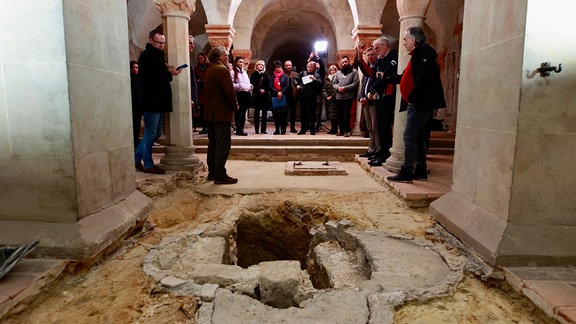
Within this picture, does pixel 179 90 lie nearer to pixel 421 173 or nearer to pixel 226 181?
pixel 226 181

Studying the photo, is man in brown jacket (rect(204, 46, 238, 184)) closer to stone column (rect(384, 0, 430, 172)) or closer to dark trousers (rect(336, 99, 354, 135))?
stone column (rect(384, 0, 430, 172))

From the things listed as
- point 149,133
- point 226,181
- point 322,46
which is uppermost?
point 322,46

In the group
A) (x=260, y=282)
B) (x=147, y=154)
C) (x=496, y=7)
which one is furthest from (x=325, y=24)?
(x=260, y=282)

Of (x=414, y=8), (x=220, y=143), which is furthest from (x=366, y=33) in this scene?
(x=220, y=143)

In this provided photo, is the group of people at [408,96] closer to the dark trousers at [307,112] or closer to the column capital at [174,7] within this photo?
the column capital at [174,7]

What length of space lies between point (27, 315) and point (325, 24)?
51.1 feet

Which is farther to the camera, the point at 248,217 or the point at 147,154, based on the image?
the point at 147,154

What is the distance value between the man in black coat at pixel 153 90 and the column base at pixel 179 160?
32cm

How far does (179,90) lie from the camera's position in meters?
5.49

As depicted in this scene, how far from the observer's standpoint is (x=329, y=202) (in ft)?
14.2

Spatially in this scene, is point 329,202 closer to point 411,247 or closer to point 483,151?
point 411,247

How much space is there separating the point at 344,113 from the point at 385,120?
9.32ft

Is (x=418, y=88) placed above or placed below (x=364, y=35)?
below

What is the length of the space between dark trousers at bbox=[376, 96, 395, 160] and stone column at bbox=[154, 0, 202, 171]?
286 centimetres
